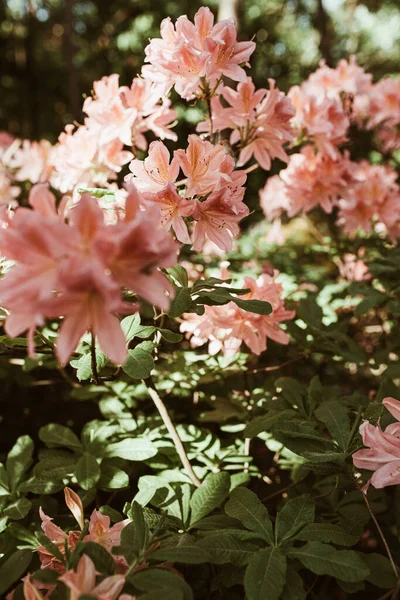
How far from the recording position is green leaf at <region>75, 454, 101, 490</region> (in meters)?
1.17

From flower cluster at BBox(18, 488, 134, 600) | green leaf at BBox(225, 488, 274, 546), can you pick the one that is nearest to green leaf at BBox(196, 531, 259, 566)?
green leaf at BBox(225, 488, 274, 546)

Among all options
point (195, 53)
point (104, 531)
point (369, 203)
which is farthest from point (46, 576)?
point (369, 203)

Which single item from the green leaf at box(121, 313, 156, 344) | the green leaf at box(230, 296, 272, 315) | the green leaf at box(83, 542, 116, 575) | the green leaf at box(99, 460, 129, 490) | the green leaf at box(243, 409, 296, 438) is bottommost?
the green leaf at box(99, 460, 129, 490)

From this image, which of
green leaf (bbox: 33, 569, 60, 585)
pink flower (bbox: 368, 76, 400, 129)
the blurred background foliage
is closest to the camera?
green leaf (bbox: 33, 569, 60, 585)

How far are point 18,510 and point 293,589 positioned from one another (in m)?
0.59

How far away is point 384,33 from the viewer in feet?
47.6

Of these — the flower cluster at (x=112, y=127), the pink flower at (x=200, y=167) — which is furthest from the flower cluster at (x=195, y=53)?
the pink flower at (x=200, y=167)

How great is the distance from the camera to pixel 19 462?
1286 millimetres

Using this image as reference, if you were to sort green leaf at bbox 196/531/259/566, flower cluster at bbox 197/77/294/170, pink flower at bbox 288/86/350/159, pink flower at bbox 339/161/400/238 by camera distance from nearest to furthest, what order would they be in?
1. green leaf at bbox 196/531/259/566
2. flower cluster at bbox 197/77/294/170
3. pink flower at bbox 288/86/350/159
4. pink flower at bbox 339/161/400/238

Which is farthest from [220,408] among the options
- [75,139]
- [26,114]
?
[26,114]

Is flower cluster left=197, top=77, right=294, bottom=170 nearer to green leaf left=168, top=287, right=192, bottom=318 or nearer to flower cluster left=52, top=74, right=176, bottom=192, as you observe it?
flower cluster left=52, top=74, right=176, bottom=192

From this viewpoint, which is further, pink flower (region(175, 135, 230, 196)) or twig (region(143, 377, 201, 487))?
twig (region(143, 377, 201, 487))

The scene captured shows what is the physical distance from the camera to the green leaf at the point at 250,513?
3.08 ft

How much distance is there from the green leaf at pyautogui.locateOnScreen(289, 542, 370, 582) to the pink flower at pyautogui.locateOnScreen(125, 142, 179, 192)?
2.31ft
